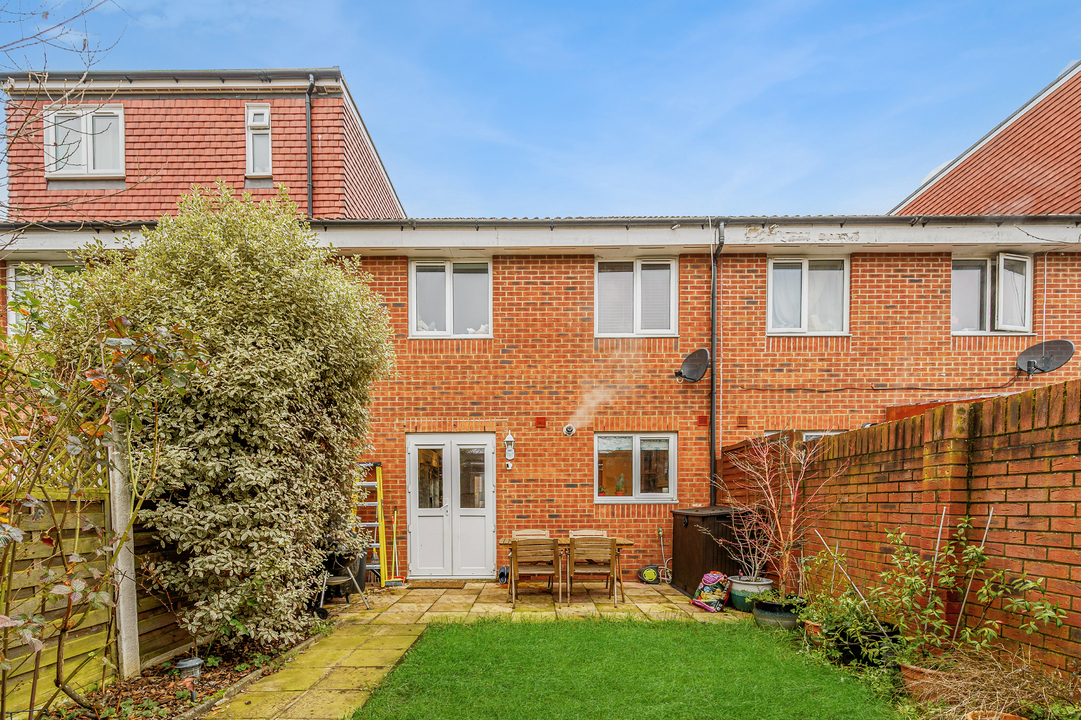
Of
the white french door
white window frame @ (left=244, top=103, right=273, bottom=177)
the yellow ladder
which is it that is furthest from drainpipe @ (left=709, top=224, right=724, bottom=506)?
white window frame @ (left=244, top=103, right=273, bottom=177)

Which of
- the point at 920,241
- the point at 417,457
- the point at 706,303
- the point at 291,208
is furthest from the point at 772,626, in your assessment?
the point at 291,208

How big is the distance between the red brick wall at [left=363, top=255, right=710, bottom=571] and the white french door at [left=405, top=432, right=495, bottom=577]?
163mm

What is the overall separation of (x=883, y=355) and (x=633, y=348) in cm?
368

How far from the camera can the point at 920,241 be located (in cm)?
751

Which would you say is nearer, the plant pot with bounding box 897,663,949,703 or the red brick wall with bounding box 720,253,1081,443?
the plant pot with bounding box 897,663,949,703

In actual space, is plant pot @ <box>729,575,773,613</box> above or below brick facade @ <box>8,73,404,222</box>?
below

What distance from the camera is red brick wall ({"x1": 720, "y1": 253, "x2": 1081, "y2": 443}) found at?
780 centimetres

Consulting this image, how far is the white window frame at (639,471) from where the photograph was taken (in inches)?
311

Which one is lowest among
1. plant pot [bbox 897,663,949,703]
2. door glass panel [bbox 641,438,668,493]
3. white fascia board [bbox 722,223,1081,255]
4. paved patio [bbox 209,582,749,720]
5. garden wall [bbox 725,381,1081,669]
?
paved patio [bbox 209,582,749,720]

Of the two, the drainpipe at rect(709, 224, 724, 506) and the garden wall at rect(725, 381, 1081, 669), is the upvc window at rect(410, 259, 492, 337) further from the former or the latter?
the garden wall at rect(725, 381, 1081, 669)

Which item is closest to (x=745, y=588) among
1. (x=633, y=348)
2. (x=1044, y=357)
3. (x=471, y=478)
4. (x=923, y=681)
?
(x=923, y=681)

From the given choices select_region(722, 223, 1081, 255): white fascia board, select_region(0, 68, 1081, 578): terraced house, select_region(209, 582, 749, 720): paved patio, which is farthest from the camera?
select_region(0, 68, 1081, 578): terraced house

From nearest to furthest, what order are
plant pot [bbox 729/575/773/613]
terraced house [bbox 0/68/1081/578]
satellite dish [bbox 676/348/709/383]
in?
plant pot [bbox 729/575/773/613] < satellite dish [bbox 676/348/709/383] < terraced house [bbox 0/68/1081/578]

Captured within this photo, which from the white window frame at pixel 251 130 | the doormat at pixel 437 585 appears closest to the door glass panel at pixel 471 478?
the doormat at pixel 437 585
